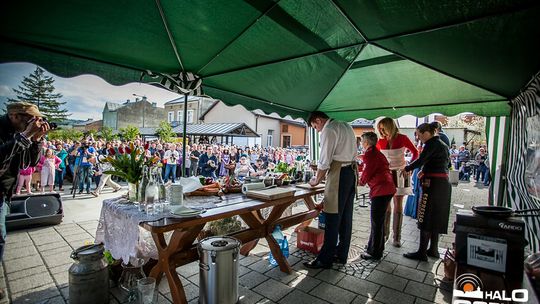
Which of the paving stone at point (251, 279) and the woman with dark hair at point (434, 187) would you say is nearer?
the paving stone at point (251, 279)

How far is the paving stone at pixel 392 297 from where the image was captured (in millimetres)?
2557

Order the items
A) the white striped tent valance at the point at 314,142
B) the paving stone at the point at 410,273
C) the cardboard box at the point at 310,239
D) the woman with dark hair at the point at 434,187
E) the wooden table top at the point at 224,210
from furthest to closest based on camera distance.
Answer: the white striped tent valance at the point at 314,142 < the cardboard box at the point at 310,239 < the woman with dark hair at the point at 434,187 < the paving stone at the point at 410,273 < the wooden table top at the point at 224,210

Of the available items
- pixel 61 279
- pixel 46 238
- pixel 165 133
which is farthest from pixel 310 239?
pixel 165 133

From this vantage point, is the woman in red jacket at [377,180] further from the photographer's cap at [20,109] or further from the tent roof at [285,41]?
the photographer's cap at [20,109]

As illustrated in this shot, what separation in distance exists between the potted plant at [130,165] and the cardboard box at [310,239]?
2.31 m

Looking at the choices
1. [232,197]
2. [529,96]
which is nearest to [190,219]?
[232,197]

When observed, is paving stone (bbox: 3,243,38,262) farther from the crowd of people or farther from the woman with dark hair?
the woman with dark hair

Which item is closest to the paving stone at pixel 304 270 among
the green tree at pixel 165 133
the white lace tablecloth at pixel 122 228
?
the white lace tablecloth at pixel 122 228

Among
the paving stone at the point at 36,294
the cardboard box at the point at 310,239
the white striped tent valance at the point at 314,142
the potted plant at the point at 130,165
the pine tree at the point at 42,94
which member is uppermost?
the pine tree at the point at 42,94

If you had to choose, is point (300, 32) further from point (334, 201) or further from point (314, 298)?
point (314, 298)

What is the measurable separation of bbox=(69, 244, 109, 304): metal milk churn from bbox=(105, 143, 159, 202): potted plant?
0.58 metres

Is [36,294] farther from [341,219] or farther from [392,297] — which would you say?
[392,297]

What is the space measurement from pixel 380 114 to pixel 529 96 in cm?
244

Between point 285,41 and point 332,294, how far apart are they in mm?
2636
